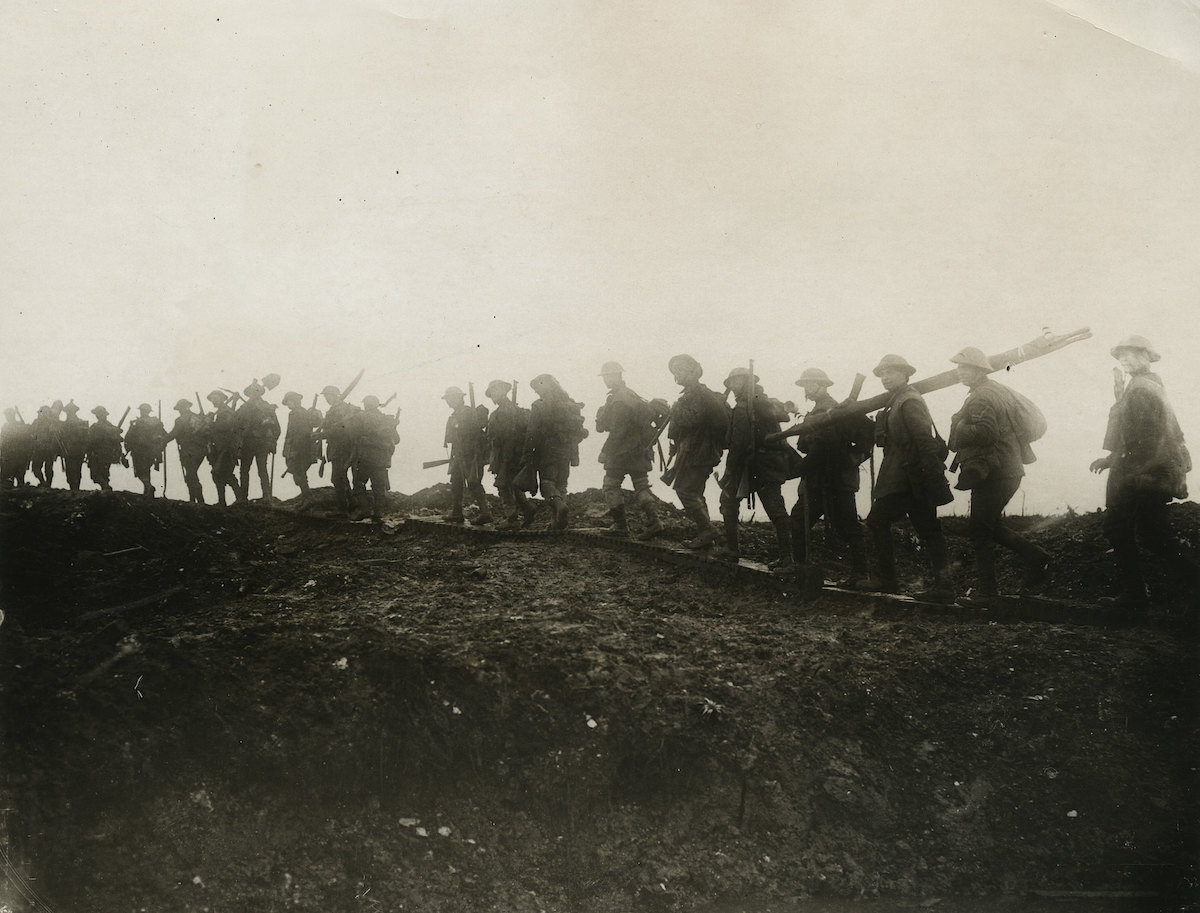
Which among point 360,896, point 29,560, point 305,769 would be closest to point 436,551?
point 29,560

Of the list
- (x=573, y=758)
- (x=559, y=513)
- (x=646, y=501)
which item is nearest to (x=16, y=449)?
(x=559, y=513)

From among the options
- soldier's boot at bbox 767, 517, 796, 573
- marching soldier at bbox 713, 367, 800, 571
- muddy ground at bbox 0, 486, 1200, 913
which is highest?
marching soldier at bbox 713, 367, 800, 571

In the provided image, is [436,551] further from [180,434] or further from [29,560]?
[180,434]

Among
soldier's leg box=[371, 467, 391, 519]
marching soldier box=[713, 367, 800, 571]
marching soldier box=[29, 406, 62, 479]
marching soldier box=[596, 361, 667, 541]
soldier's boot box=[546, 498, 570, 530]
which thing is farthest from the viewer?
marching soldier box=[29, 406, 62, 479]

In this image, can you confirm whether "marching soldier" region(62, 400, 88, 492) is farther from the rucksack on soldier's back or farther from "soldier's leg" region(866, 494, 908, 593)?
the rucksack on soldier's back

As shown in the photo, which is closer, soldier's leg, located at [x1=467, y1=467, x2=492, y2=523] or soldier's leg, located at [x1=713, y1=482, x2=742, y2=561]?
soldier's leg, located at [x1=713, y1=482, x2=742, y2=561]

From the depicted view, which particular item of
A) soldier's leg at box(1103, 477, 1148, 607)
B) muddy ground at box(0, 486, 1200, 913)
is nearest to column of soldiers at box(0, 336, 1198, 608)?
soldier's leg at box(1103, 477, 1148, 607)
